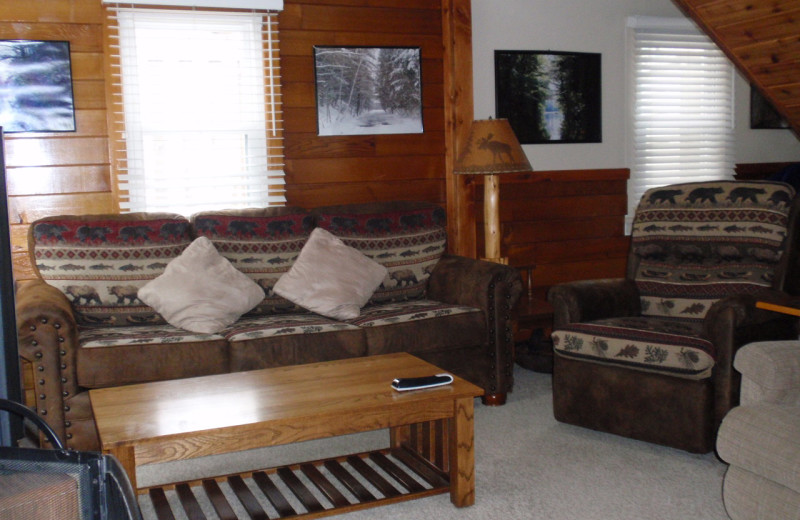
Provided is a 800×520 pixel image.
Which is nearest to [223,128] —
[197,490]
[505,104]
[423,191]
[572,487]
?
[423,191]

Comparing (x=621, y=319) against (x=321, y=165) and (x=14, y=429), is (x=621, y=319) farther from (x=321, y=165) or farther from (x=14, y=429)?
(x=14, y=429)

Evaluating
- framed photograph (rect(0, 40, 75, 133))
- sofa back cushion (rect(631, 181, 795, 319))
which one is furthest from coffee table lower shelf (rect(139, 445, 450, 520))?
framed photograph (rect(0, 40, 75, 133))

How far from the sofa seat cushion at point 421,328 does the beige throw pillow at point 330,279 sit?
107 mm

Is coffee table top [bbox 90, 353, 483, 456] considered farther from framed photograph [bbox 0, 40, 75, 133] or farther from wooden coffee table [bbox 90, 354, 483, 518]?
framed photograph [bbox 0, 40, 75, 133]

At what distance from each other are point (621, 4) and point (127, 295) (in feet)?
11.3

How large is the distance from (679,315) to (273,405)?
2.06m

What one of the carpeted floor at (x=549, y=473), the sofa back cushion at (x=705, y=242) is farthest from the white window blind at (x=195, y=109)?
the sofa back cushion at (x=705, y=242)

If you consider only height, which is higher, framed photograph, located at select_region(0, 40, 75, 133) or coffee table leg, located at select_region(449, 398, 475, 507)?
framed photograph, located at select_region(0, 40, 75, 133)

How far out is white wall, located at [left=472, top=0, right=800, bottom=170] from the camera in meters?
4.54

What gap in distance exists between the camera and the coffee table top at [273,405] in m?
2.17

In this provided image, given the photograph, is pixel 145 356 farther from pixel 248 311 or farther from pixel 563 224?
pixel 563 224

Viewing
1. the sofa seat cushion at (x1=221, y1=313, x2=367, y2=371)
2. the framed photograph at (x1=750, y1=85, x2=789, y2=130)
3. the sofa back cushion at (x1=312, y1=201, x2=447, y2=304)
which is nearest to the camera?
the sofa seat cushion at (x1=221, y1=313, x2=367, y2=371)

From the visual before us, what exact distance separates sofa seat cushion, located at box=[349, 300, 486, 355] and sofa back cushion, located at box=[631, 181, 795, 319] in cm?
86

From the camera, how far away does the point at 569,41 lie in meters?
4.74
